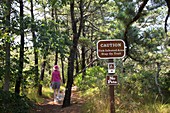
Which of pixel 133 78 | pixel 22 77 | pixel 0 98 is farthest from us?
pixel 133 78

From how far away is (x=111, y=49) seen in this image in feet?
16.8

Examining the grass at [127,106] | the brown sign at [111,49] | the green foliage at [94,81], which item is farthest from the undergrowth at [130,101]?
the brown sign at [111,49]

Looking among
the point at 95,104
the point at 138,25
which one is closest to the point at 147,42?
the point at 138,25

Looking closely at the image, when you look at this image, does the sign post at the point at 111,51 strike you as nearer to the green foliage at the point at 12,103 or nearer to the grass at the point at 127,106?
the grass at the point at 127,106

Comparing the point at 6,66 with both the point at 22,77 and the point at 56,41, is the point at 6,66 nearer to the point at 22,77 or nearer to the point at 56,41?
the point at 22,77

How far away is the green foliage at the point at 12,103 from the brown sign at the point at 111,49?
3003 mm

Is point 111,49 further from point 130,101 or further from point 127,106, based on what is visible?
point 130,101

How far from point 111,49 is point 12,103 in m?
3.35

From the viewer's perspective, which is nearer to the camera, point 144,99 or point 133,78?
point 144,99

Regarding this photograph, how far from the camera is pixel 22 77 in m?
8.33

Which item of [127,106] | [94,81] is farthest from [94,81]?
[127,106]

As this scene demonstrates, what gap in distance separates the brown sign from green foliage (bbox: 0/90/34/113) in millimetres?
3003

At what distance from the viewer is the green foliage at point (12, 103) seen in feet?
A: 21.3

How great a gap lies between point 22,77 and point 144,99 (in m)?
4.09
